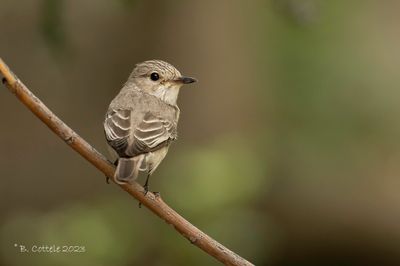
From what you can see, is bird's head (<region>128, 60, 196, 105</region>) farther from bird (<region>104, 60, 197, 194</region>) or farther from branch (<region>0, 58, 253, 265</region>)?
branch (<region>0, 58, 253, 265</region>)

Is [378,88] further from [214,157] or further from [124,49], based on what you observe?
[214,157]

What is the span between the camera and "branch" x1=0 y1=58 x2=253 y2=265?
346 cm

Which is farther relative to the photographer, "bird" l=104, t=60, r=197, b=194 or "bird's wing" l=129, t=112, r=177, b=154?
"bird's wing" l=129, t=112, r=177, b=154

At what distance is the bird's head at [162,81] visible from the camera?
545 cm

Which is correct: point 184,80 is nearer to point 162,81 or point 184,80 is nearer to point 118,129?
point 162,81

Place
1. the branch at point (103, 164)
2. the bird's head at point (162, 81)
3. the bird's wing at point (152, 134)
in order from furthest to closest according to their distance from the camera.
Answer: the bird's head at point (162, 81) → the bird's wing at point (152, 134) → the branch at point (103, 164)

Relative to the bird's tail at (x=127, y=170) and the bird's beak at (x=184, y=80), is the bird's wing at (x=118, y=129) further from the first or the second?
the bird's beak at (x=184, y=80)

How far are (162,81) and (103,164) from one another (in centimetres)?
170

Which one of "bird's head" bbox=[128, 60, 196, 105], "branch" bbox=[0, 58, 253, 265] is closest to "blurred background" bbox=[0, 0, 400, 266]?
"bird's head" bbox=[128, 60, 196, 105]

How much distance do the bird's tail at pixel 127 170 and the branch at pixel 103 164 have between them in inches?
1.6

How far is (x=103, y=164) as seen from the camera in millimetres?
3867

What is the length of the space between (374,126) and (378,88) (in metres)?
0.39

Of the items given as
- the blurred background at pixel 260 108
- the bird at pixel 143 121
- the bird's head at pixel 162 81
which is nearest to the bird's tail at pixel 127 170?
the bird at pixel 143 121

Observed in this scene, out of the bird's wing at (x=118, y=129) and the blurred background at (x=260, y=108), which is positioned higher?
the bird's wing at (x=118, y=129)
